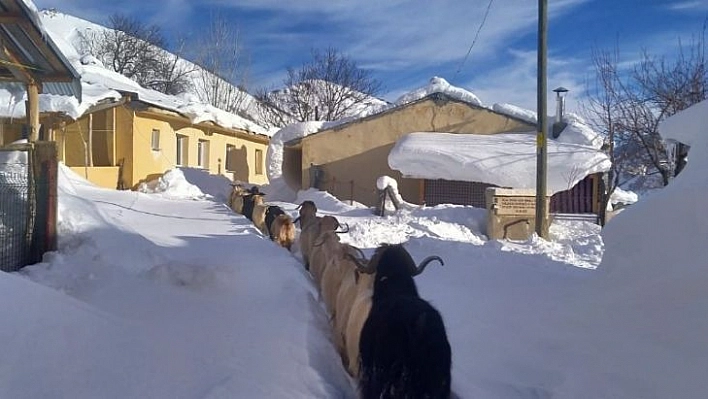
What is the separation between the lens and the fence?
7.44 meters

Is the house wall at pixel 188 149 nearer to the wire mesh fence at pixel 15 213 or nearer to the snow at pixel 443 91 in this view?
the snow at pixel 443 91

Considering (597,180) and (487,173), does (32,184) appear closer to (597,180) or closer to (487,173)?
(487,173)

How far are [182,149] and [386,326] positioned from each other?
25.0 metres

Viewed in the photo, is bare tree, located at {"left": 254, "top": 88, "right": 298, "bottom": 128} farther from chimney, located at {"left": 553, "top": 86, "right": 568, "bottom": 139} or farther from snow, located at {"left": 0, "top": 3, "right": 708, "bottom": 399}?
snow, located at {"left": 0, "top": 3, "right": 708, "bottom": 399}

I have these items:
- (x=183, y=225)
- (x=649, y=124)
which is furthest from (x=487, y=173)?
(x=183, y=225)

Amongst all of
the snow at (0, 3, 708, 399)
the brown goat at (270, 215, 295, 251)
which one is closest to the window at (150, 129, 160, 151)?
the brown goat at (270, 215, 295, 251)

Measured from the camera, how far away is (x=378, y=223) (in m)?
16.5

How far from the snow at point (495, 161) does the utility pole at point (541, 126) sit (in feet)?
19.8

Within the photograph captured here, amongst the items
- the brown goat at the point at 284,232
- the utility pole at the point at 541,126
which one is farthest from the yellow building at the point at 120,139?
the utility pole at the point at 541,126

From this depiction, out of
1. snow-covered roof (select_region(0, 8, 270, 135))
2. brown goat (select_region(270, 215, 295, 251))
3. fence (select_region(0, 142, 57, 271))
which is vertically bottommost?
brown goat (select_region(270, 215, 295, 251))

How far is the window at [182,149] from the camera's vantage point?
27517mm

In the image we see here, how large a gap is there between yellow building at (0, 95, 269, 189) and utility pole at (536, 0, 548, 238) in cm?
1365

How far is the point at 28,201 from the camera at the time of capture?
788 centimetres

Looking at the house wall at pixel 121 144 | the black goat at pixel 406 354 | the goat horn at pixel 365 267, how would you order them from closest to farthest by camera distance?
1. the black goat at pixel 406 354
2. the goat horn at pixel 365 267
3. the house wall at pixel 121 144
